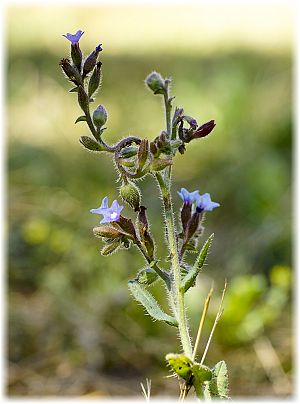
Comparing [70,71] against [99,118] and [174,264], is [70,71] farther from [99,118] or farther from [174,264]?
[174,264]

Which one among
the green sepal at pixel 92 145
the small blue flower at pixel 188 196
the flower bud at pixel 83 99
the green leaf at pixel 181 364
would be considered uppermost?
the flower bud at pixel 83 99

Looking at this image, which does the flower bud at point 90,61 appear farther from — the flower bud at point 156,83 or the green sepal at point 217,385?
the green sepal at point 217,385

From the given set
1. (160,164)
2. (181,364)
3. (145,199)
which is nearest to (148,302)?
(181,364)

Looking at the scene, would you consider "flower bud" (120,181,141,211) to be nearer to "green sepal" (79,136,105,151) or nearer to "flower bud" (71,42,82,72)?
"green sepal" (79,136,105,151)

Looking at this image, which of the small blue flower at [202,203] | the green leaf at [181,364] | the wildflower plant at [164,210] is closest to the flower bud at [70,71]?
A: the wildflower plant at [164,210]

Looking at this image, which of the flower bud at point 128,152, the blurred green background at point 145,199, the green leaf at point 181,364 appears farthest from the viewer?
the blurred green background at point 145,199

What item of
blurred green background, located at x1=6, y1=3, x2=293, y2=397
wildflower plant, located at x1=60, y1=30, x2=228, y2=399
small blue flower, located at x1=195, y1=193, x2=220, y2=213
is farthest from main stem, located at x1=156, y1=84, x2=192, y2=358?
blurred green background, located at x1=6, y1=3, x2=293, y2=397

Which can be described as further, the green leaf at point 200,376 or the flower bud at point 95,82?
the flower bud at point 95,82
